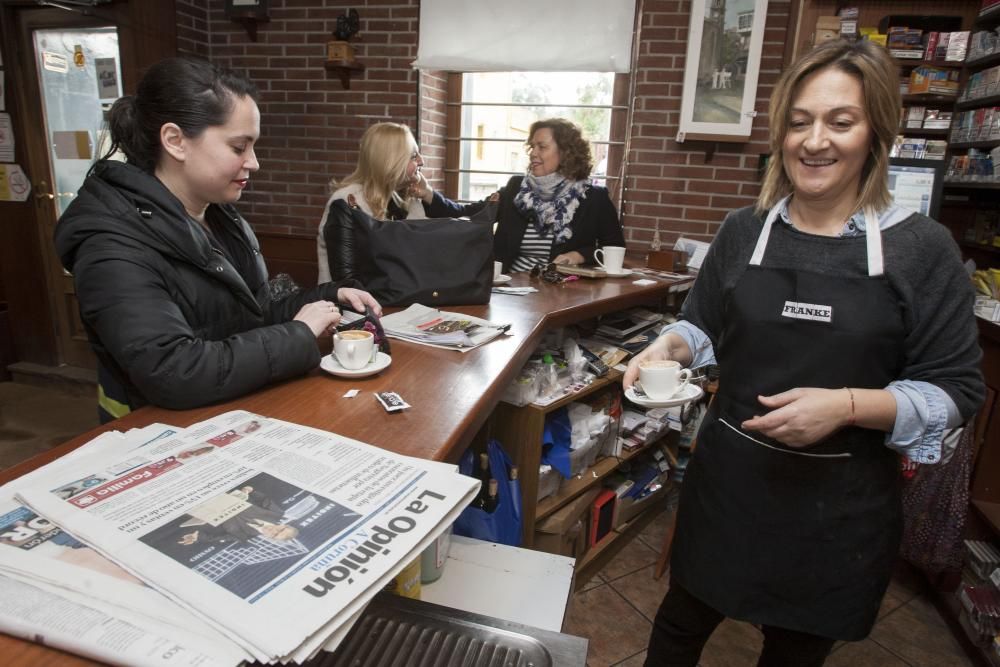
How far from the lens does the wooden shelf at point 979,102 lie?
241 centimetres

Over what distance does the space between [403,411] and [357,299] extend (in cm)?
52

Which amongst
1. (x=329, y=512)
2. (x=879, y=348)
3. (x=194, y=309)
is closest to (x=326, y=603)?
(x=329, y=512)

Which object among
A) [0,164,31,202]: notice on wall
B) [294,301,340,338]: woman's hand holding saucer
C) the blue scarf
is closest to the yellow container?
[294,301,340,338]: woman's hand holding saucer

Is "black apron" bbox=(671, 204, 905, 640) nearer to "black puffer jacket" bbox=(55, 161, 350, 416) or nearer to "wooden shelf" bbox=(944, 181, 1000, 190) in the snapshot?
"black puffer jacket" bbox=(55, 161, 350, 416)

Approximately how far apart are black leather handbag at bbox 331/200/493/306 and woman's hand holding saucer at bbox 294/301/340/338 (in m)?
0.48

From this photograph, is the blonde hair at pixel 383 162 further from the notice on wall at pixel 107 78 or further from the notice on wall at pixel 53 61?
the notice on wall at pixel 53 61

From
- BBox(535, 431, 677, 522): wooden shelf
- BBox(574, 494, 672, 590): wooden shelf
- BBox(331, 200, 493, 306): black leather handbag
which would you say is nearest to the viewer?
BBox(331, 200, 493, 306): black leather handbag

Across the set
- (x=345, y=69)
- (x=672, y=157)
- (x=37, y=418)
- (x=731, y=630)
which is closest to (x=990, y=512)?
(x=731, y=630)

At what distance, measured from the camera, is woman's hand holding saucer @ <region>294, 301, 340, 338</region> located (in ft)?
3.96

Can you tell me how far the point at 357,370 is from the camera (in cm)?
119

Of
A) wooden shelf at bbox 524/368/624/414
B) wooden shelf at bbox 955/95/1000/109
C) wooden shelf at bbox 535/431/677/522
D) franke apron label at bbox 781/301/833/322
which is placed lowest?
wooden shelf at bbox 535/431/677/522

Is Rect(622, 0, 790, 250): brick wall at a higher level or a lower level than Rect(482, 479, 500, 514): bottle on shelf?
→ higher

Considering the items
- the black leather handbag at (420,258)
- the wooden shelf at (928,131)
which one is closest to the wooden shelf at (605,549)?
the black leather handbag at (420,258)

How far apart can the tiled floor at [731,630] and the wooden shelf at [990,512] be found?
42 cm
